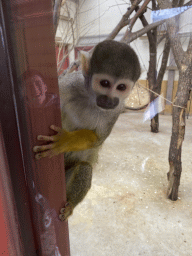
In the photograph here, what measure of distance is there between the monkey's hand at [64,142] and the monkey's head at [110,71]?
16 cm

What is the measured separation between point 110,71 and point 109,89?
0.09m

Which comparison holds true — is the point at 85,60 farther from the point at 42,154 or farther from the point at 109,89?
the point at 42,154

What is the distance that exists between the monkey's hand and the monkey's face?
16 cm

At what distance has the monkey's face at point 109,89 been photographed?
831 mm

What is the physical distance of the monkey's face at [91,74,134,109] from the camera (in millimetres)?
831

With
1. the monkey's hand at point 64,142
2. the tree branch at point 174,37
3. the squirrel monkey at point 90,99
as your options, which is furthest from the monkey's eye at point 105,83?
the tree branch at point 174,37

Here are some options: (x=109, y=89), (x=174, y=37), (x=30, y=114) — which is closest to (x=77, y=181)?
(x=109, y=89)

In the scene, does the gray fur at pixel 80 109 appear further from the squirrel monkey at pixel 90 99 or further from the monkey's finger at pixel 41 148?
the monkey's finger at pixel 41 148

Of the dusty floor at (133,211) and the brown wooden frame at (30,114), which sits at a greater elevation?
the brown wooden frame at (30,114)

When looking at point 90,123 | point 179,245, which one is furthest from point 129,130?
point 90,123

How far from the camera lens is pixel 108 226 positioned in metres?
1.71

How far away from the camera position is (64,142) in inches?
24.9

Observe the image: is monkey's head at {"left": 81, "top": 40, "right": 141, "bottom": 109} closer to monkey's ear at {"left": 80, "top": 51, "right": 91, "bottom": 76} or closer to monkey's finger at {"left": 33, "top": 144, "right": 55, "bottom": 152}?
monkey's ear at {"left": 80, "top": 51, "right": 91, "bottom": 76}

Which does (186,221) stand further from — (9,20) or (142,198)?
(9,20)
